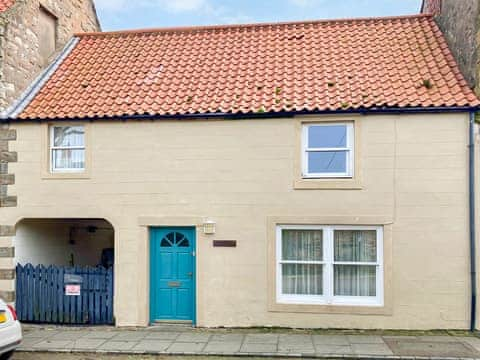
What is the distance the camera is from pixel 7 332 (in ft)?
23.6

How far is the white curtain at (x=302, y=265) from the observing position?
9664 mm

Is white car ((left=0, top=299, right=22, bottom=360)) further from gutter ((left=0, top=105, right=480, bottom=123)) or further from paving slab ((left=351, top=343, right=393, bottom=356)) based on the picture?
paving slab ((left=351, top=343, right=393, bottom=356))

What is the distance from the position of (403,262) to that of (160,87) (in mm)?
6998

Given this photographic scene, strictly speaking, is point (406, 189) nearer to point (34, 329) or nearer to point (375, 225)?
point (375, 225)

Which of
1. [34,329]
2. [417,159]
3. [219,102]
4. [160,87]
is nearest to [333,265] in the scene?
[417,159]

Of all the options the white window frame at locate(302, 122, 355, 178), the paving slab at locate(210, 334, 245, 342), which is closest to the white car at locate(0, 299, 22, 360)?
the paving slab at locate(210, 334, 245, 342)

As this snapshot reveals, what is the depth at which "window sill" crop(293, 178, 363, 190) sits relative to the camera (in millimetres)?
9422

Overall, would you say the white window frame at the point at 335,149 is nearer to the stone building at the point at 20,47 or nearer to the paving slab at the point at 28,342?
the paving slab at the point at 28,342

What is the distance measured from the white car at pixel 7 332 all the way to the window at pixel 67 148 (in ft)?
12.5

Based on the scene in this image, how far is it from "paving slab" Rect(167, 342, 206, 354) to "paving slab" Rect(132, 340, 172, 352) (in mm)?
136

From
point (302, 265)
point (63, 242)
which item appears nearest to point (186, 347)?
point (302, 265)

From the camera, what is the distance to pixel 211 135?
9.91 meters

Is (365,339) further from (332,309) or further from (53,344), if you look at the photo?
(53,344)

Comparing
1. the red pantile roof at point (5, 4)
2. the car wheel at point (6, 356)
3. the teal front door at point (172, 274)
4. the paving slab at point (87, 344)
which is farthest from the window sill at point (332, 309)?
the red pantile roof at point (5, 4)
